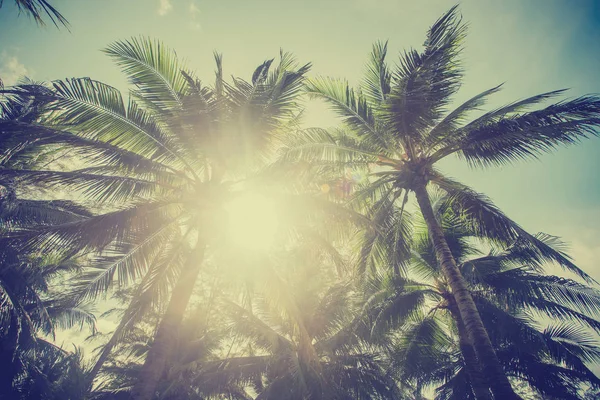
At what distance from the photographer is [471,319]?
6199 millimetres

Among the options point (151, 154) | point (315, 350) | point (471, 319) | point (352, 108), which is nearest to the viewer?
point (471, 319)

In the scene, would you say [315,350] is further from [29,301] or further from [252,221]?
[29,301]

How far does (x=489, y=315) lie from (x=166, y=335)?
10468 mm

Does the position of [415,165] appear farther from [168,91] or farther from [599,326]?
[599,326]

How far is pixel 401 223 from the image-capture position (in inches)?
362

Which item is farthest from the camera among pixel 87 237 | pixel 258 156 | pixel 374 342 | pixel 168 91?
pixel 374 342

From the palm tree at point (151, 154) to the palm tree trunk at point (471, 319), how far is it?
4.31 metres

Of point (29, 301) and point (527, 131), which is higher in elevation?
point (527, 131)

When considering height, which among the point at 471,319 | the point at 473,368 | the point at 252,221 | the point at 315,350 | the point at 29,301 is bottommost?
the point at 473,368

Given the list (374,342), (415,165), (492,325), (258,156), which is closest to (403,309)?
(374,342)

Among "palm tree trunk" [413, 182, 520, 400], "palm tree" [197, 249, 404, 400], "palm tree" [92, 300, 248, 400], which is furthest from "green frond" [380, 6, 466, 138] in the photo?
"palm tree" [92, 300, 248, 400]

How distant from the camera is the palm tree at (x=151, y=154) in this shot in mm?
5922

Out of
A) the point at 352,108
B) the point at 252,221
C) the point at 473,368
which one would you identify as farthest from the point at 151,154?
the point at 473,368

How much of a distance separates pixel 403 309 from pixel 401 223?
10.7ft
